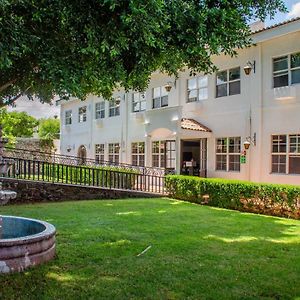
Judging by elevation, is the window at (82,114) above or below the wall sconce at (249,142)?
above

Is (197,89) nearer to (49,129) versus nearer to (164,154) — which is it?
(164,154)

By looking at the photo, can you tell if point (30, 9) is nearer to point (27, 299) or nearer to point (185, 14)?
point (185, 14)

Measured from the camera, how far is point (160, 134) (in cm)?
1869

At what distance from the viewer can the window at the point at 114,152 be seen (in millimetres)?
23636

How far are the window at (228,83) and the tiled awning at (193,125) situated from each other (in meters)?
1.51

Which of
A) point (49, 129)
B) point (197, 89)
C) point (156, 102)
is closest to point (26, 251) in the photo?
point (197, 89)

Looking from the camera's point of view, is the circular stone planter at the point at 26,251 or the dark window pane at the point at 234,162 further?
the dark window pane at the point at 234,162

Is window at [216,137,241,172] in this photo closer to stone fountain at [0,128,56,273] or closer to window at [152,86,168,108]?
window at [152,86,168,108]

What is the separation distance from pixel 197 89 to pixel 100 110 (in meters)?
9.32

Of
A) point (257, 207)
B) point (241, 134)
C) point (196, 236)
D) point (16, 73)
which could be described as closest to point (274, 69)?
Result: point (241, 134)

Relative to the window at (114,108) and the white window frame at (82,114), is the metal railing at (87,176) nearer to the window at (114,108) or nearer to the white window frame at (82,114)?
the window at (114,108)

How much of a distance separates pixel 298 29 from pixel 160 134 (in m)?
7.75

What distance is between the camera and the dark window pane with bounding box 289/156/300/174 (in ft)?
45.9

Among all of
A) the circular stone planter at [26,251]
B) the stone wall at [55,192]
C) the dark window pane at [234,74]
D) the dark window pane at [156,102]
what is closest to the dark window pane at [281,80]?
the dark window pane at [234,74]
